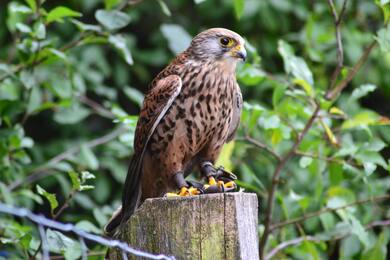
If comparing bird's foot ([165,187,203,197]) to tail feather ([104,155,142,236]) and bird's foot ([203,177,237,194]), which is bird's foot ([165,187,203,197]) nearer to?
bird's foot ([203,177,237,194])

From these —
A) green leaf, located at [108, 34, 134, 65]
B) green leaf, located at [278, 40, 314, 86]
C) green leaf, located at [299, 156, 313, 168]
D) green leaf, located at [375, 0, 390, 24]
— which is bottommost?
green leaf, located at [299, 156, 313, 168]

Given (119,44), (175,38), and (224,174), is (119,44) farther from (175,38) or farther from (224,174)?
(224,174)

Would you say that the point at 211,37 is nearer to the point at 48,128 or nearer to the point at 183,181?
the point at 183,181

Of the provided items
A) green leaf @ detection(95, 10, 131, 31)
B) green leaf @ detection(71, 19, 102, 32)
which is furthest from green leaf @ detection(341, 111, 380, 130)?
green leaf @ detection(71, 19, 102, 32)

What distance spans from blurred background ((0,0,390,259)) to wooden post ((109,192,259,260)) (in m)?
0.60

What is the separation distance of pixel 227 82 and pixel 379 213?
64.9 inches

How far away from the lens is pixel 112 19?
12.4 feet

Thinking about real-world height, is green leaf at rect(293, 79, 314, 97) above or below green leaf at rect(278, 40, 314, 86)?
below

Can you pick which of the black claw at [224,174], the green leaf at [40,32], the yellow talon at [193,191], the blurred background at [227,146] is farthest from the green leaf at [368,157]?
the green leaf at [40,32]

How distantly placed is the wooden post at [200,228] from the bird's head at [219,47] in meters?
1.30

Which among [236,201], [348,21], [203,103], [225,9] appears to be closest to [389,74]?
[348,21]

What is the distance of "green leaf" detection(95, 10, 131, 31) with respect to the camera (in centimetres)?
377

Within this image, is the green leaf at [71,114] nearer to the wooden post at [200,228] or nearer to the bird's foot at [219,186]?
the bird's foot at [219,186]

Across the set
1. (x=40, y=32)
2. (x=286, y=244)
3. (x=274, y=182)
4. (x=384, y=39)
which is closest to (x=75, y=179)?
Answer: (x=40, y=32)
